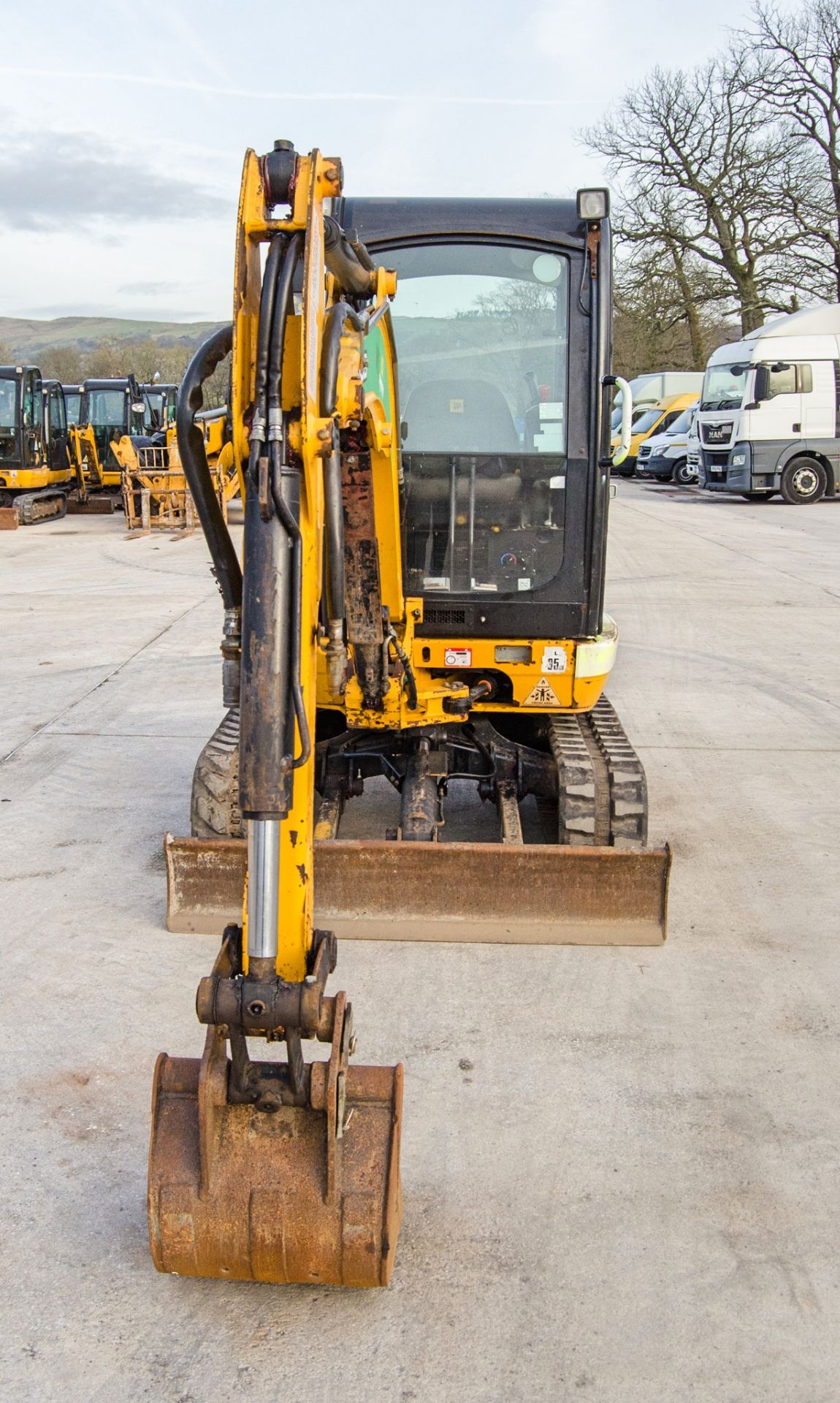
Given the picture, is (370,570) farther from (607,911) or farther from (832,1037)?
(832,1037)

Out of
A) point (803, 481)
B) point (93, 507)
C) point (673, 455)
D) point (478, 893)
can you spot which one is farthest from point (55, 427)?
point (478, 893)

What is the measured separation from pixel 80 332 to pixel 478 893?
192 metres

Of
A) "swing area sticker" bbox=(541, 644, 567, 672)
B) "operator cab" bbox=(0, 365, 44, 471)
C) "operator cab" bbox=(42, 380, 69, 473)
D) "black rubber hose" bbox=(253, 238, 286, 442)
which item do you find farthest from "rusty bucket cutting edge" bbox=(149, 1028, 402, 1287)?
"operator cab" bbox=(42, 380, 69, 473)

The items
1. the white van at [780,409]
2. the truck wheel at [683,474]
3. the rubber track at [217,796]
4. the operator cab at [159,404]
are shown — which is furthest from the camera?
the truck wheel at [683,474]

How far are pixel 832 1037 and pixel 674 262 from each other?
41.6 m

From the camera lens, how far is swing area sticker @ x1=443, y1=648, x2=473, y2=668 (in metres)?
5.33

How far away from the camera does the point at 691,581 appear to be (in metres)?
14.9

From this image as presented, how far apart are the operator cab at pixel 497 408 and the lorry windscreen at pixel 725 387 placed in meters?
20.0

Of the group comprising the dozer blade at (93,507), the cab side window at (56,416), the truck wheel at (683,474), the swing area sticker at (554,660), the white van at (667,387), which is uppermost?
the white van at (667,387)

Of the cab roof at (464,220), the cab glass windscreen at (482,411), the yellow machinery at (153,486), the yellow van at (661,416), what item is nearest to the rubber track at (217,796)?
the cab glass windscreen at (482,411)

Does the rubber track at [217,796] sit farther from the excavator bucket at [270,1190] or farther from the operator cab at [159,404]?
the operator cab at [159,404]

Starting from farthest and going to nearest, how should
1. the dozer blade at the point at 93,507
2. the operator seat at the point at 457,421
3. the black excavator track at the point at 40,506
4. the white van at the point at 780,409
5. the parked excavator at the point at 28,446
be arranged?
the dozer blade at the point at 93,507, the white van at the point at 780,409, the black excavator track at the point at 40,506, the parked excavator at the point at 28,446, the operator seat at the point at 457,421

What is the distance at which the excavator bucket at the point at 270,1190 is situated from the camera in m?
2.89

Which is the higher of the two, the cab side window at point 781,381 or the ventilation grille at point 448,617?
the cab side window at point 781,381
